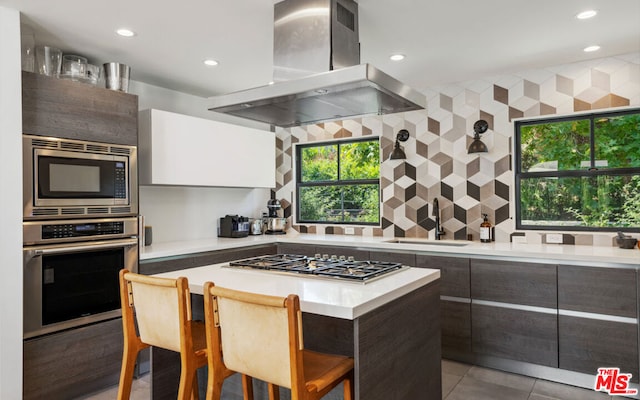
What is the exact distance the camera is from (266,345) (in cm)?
154

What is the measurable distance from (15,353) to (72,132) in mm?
1419

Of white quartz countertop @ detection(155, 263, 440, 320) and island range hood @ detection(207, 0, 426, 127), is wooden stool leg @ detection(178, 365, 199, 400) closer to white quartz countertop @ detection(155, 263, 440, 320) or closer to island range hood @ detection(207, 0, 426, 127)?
white quartz countertop @ detection(155, 263, 440, 320)

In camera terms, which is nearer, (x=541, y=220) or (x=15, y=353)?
(x=15, y=353)

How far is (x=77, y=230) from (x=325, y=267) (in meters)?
1.77

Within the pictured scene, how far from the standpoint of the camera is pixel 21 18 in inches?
102

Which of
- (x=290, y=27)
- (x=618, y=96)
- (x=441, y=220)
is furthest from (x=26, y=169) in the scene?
(x=618, y=96)

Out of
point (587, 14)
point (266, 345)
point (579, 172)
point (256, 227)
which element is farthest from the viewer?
point (256, 227)

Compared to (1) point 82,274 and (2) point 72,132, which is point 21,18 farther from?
(1) point 82,274

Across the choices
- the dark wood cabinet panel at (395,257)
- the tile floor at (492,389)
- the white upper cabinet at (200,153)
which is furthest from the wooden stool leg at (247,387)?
the white upper cabinet at (200,153)

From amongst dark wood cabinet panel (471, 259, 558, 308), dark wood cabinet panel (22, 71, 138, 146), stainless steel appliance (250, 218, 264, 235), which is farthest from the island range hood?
stainless steel appliance (250, 218, 264, 235)

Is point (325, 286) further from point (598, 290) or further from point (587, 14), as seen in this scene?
point (587, 14)

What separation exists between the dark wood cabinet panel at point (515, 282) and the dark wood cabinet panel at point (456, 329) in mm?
170

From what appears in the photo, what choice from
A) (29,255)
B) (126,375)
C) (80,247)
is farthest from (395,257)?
(29,255)

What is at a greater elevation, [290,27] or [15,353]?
[290,27]
